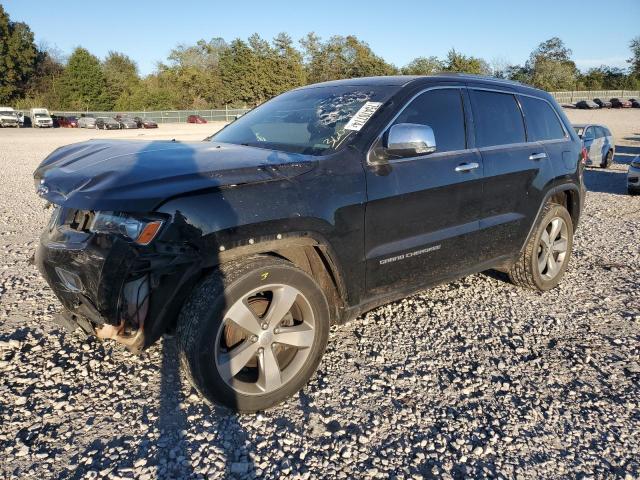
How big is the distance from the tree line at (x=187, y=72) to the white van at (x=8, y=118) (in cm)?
2268

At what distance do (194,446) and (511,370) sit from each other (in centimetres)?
210

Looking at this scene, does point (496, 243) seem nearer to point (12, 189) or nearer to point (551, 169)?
point (551, 169)

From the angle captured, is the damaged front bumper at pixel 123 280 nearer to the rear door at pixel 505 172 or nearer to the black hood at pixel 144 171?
the black hood at pixel 144 171

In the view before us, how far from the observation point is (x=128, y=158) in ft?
9.21

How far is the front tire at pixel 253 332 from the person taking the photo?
256cm

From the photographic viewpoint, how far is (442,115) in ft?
12.3

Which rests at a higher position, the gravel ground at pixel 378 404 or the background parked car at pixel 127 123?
the background parked car at pixel 127 123

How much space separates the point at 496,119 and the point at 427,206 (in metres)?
1.31

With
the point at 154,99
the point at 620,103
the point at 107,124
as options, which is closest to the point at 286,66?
the point at 154,99

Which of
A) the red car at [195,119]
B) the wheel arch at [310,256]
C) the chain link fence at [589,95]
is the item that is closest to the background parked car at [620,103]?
the chain link fence at [589,95]

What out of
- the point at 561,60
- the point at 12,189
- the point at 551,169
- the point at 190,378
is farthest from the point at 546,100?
the point at 561,60

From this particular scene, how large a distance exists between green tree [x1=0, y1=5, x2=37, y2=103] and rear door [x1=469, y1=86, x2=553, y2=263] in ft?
255

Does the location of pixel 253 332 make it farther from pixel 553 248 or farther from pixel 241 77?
pixel 241 77

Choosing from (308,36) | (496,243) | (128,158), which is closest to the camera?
(128,158)
